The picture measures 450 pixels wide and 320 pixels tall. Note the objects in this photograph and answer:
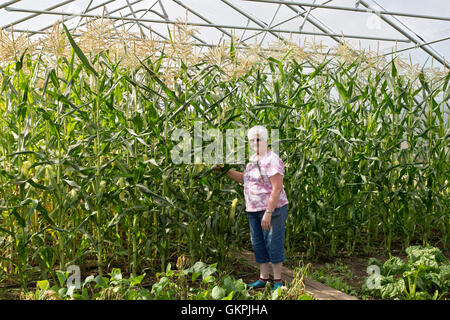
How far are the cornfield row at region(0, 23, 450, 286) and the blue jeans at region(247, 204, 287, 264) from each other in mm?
205

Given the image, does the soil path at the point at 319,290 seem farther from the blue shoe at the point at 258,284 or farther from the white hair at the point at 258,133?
the white hair at the point at 258,133

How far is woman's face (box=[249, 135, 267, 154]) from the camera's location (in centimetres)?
289

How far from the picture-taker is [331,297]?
2.69m

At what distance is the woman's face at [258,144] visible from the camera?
289 cm

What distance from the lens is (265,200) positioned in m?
2.91

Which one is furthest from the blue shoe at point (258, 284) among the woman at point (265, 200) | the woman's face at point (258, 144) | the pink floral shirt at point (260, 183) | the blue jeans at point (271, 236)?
the woman's face at point (258, 144)

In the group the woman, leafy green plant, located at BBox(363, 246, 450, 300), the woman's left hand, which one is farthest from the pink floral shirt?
leafy green plant, located at BBox(363, 246, 450, 300)

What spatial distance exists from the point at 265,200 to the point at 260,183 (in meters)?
0.13

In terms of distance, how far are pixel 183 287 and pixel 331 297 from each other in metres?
0.98

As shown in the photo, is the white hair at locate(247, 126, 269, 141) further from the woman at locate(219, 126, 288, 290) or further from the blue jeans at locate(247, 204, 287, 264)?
the blue jeans at locate(247, 204, 287, 264)

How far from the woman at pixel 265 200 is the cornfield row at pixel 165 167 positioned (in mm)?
217
